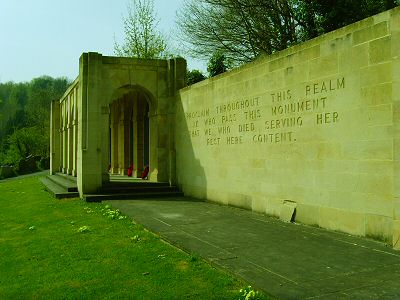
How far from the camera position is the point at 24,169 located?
1662 inches

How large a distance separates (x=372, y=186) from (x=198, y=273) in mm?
3469

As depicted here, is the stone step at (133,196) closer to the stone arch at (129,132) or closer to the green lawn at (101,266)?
the green lawn at (101,266)

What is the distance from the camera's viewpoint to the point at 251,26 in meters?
23.4

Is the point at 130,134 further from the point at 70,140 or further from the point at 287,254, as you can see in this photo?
the point at 287,254

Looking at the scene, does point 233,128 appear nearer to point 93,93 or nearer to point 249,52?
point 93,93

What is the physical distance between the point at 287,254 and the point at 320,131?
3114mm

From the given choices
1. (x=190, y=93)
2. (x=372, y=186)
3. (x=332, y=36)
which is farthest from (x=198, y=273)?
(x=190, y=93)

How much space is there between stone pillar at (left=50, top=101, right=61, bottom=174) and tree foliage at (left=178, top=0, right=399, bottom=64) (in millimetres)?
10082

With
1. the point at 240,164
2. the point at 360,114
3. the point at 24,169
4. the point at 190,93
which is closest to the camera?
the point at 360,114

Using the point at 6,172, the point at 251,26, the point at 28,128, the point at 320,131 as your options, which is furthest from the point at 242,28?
the point at 28,128

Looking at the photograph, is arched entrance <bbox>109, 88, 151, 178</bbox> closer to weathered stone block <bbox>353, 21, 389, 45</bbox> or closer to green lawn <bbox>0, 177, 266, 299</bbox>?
green lawn <bbox>0, 177, 266, 299</bbox>

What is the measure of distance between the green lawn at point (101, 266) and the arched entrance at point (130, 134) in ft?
38.5

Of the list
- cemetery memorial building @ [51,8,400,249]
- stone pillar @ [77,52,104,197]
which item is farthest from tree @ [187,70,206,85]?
stone pillar @ [77,52,104,197]

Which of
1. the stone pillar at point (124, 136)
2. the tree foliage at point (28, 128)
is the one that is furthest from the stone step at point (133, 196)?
the tree foliage at point (28, 128)
